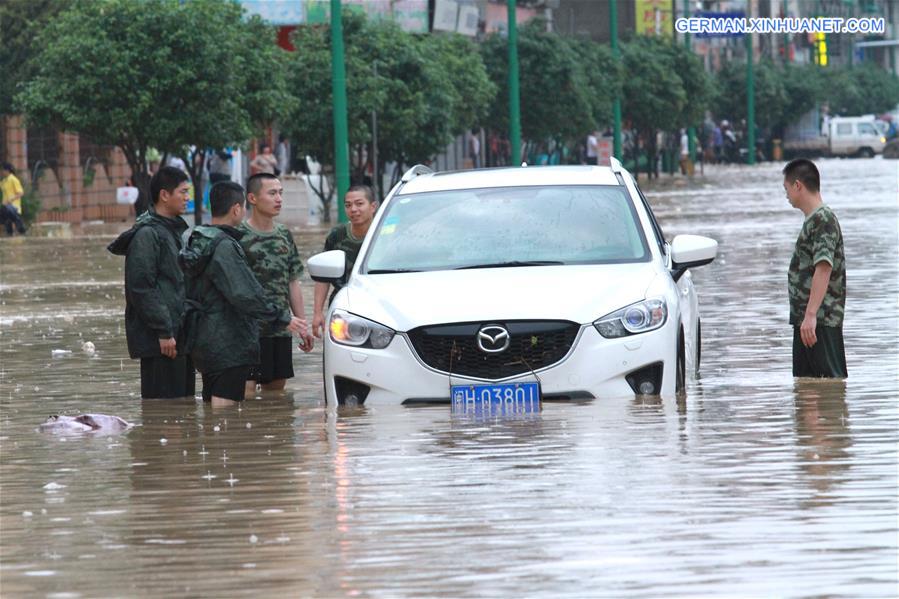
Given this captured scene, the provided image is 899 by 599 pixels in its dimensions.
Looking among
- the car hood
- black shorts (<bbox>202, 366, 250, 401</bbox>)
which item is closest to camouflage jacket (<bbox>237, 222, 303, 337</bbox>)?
black shorts (<bbox>202, 366, 250, 401</bbox>)

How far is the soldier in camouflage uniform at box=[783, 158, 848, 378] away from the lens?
1218 centimetres

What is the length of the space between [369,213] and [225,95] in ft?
81.1

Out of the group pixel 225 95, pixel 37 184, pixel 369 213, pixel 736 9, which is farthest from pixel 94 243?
pixel 736 9

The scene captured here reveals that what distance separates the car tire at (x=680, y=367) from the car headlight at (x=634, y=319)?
34cm

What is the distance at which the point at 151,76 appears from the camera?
37.8 m

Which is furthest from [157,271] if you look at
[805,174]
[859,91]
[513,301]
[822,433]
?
[859,91]

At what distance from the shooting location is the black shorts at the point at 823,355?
41.1 feet

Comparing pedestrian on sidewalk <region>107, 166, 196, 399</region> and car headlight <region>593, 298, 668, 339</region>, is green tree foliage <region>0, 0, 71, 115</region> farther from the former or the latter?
car headlight <region>593, 298, 668, 339</region>

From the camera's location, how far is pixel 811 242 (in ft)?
40.3

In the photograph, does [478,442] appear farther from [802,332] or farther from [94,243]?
[94,243]

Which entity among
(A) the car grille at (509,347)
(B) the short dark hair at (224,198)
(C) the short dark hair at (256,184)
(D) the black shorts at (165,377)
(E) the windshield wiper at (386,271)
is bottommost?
(D) the black shorts at (165,377)

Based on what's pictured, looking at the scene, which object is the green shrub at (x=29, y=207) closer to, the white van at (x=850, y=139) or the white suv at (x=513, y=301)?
the white suv at (x=513, y=301)

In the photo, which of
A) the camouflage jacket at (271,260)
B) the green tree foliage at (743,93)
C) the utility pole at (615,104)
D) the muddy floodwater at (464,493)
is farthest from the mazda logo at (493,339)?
the green tree foliage at (743,93)

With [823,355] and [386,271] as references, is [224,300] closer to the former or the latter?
[386,271]
